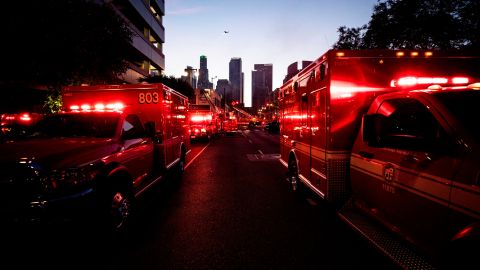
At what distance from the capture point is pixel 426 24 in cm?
1683

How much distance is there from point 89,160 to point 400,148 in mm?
4018

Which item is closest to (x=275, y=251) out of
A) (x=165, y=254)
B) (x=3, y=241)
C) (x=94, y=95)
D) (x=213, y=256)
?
(x=213, y=256)

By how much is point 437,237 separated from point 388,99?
187cm

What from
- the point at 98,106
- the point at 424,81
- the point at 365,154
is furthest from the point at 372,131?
the point at 98,106

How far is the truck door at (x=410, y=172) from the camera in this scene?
Answer: 9.27ft

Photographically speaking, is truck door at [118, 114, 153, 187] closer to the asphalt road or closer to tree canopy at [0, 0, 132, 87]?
the asphalt road

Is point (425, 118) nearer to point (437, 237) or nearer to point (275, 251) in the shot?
point (437, 237)

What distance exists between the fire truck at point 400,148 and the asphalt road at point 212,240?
21.8 inches

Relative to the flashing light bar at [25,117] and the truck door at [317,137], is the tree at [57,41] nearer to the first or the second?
the flashing light bar at [25,117]

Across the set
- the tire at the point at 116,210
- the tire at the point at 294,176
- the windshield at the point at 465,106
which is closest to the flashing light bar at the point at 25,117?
the tire at the point at 116,210

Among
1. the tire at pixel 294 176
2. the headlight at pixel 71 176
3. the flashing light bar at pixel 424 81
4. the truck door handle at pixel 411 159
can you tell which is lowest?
the tire at pixel 294 176

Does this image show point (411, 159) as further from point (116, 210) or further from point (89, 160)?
point (116, 210)

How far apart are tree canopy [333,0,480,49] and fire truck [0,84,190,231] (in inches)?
627

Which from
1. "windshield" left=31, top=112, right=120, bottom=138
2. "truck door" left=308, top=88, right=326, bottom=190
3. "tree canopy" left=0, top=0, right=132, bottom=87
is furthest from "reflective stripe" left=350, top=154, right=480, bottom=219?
"tree canopy" left=0, top=0, right=132, bottom=87
